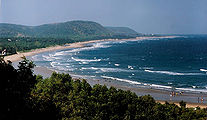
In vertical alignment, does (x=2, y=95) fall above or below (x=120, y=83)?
above

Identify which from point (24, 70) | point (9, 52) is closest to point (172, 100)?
point (24, 70)

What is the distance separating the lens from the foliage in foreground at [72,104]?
19641 millimetres

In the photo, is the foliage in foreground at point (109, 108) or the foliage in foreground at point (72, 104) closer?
the foliage in foreground at point (72, 104)

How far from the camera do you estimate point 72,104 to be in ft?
92.6

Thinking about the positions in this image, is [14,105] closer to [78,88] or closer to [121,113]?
[121,113]

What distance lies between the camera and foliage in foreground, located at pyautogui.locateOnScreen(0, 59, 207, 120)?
19.6 meters

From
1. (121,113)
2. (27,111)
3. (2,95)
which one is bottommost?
(121,113)

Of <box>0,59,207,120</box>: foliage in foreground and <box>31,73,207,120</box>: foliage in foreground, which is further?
<box>31,73,207,120</box>: foliage in foreground

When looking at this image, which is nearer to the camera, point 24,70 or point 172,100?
point 24,70

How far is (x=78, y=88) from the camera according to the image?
34875 mm

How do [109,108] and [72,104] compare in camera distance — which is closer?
[109,108]

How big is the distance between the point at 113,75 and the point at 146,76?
9.71 meters

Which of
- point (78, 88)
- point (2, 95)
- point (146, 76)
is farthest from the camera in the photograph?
point (146, 76)

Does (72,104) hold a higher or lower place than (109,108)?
higher
